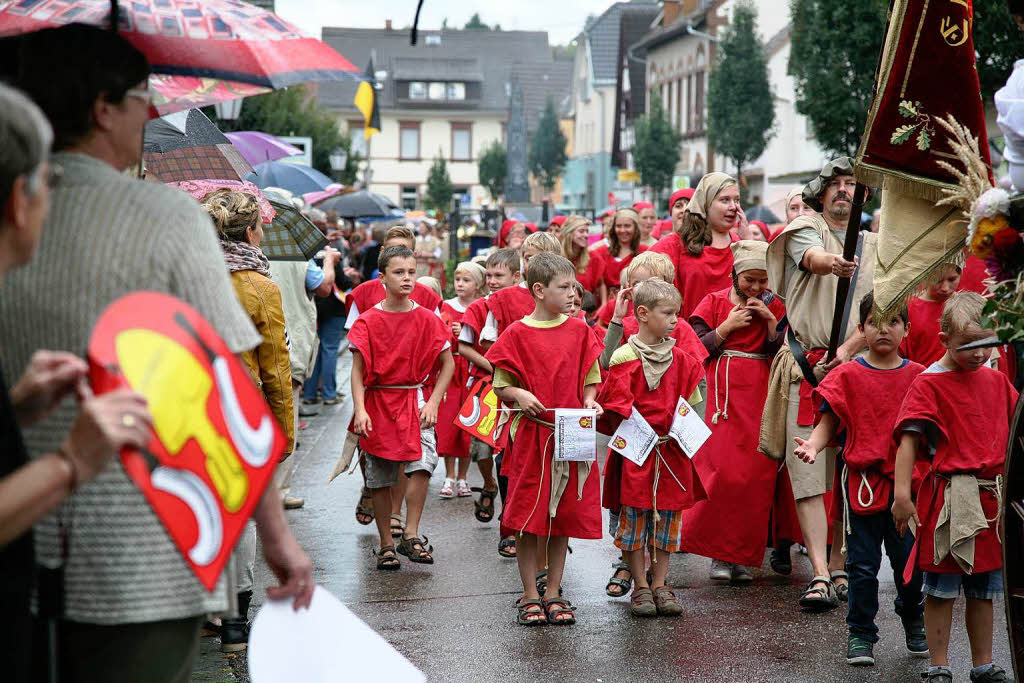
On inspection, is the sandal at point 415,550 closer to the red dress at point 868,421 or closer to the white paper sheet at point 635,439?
the white paper sheet at point 635,439

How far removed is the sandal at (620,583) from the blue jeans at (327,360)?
348 inches

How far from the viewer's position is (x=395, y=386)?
8.02 metres

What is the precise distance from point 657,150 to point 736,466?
42407mm

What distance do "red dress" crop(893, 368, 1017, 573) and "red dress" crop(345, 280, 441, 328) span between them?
13.8 feet

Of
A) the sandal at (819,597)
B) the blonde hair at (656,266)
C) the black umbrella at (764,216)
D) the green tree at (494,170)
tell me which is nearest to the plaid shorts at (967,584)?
the sandal at (819,597)

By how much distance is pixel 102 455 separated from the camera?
2.22 m

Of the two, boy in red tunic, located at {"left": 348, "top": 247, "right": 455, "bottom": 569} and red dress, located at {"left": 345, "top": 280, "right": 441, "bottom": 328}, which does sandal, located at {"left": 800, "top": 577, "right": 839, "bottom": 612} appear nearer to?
boy in red tunic, located at {"left": 348, "top": 247, "right": 455, "bottom": 569}

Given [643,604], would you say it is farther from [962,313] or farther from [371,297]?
[371,297]

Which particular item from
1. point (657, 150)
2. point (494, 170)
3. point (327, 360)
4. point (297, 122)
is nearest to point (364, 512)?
point (327, 360)

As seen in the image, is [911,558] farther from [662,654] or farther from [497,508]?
[497,508]

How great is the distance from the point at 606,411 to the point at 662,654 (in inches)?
50.8

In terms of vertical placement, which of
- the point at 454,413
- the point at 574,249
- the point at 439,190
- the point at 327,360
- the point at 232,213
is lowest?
the point at 439,190

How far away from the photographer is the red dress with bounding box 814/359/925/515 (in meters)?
5.99

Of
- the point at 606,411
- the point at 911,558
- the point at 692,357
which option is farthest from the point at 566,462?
the point at 911,558
